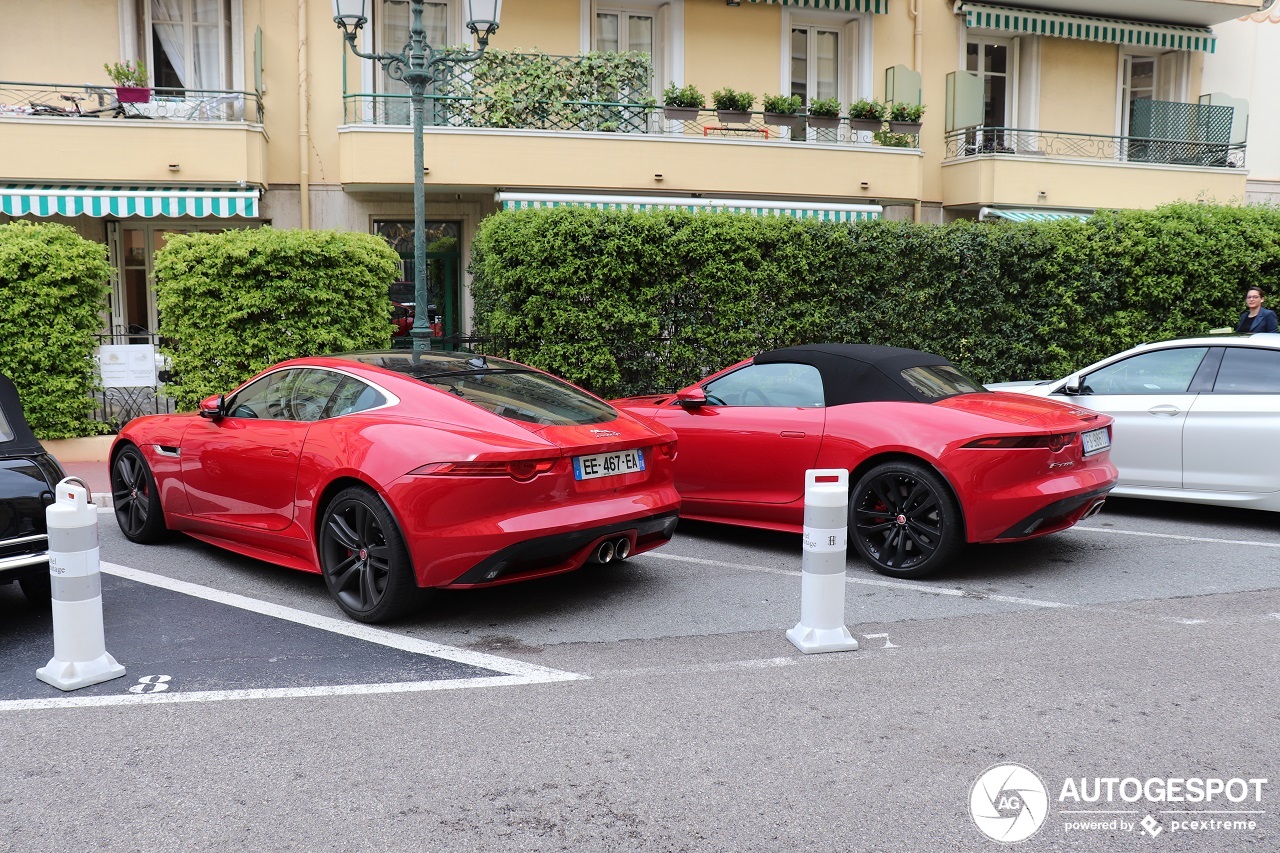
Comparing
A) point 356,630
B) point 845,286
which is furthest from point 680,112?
point 356,630

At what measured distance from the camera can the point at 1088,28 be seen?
19406mm

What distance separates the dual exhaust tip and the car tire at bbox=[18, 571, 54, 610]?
9.33 feet

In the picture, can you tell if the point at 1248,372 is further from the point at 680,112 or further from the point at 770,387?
the point at 680,112

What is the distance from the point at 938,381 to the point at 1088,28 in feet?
50.1

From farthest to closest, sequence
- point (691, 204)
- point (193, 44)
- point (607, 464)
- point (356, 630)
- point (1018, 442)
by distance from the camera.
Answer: point (193, 44)
point (691, 204)
point (1018, 442)
point (607, 464)
point (356, 630)

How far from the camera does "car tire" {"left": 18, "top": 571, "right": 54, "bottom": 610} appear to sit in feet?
18.3

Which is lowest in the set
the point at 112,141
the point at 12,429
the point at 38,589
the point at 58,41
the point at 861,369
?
the point at 38,589

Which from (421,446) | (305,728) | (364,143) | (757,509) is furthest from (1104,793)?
(364,143)

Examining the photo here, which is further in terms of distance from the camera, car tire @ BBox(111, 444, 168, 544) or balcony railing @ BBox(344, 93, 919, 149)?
balcony railing @ BBox(344, 93, 919, 149)

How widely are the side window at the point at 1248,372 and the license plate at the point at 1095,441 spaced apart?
1.95 metres

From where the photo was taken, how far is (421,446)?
5.36 metres

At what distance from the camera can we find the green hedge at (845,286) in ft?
38.4

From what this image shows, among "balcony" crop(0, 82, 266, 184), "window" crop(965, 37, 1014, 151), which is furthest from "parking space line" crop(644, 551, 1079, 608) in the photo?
"window" crop(965, 37, 1014, 151)

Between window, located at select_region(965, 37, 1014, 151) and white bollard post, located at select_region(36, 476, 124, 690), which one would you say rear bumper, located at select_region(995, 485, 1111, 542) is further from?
window, located at select_region(965, 37, 1014, 151)
